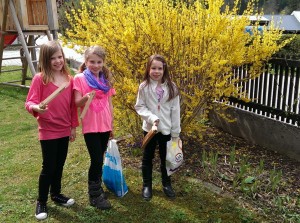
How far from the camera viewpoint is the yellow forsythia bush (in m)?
3.69

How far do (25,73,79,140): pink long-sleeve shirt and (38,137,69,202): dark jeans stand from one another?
0.07m

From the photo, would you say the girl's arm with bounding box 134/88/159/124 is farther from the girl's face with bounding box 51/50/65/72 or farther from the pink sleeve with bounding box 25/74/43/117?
the pink sleeve with bounding box 25/74/43/117

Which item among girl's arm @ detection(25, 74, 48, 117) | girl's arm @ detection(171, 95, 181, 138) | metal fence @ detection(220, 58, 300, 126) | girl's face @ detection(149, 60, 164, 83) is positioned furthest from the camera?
metal fence @ detection(220, 58, 300, 126)

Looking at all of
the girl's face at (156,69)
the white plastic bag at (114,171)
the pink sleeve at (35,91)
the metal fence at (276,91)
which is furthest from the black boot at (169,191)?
the metal fence at (276,91)

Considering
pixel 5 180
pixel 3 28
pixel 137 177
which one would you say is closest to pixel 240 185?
pixel 137 177

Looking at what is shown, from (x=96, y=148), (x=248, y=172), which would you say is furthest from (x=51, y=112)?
(x=248, y=172)

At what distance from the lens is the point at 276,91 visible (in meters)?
4.62

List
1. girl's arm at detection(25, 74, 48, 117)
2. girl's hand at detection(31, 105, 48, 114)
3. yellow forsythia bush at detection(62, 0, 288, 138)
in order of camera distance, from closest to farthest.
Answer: girl's hand at detection(31, 105, 48, 114) < girl's arm at detection(25, 74, 48, 117) < yellow forsythia bush at detection(62, 0, 288, 138)

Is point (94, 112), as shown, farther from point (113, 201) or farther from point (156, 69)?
point (113, 201)

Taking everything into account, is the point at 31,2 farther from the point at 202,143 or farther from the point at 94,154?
the point at 94,154

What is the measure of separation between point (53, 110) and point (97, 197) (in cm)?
92

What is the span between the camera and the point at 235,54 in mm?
3787

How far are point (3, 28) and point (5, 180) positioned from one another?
17.0ft

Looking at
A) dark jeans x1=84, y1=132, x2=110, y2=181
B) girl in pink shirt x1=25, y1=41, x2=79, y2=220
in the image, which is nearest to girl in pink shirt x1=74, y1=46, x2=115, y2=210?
dark jeans x1=84, y1=132, x2=110, y2=181
